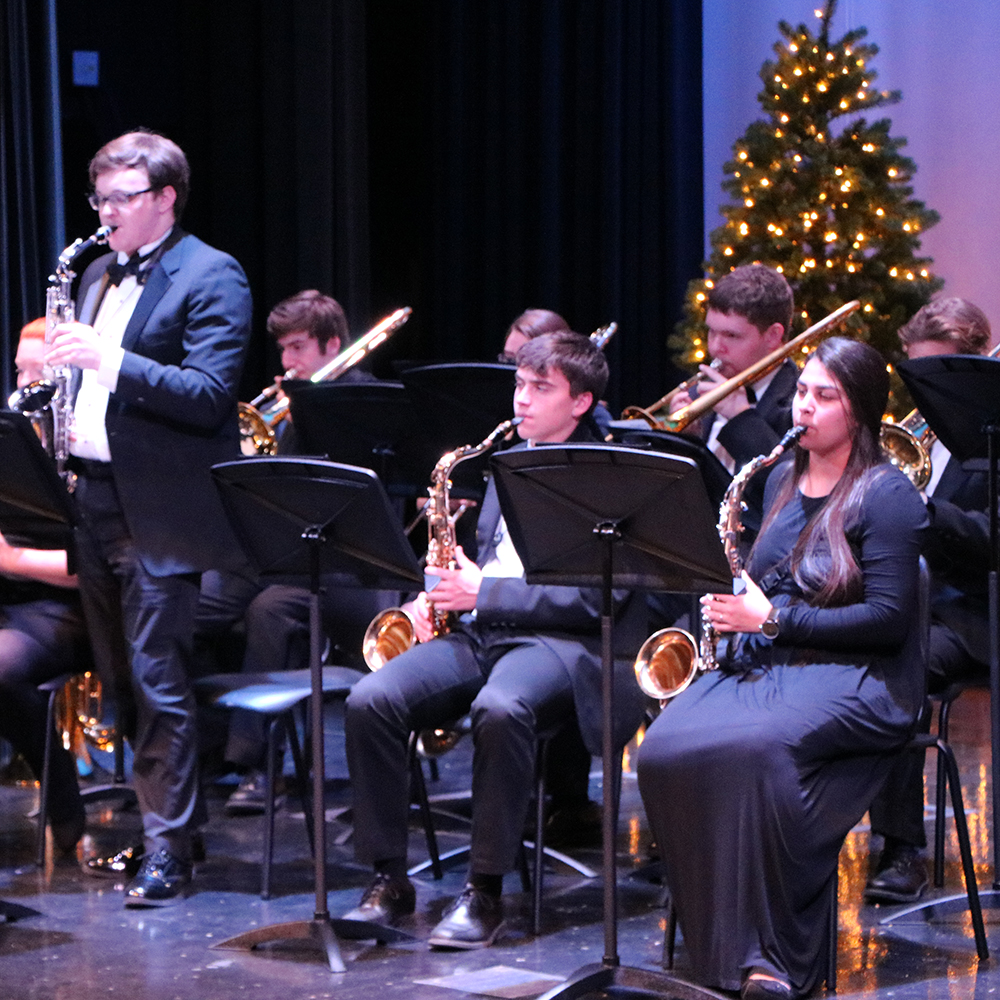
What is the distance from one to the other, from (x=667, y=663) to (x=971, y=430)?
917 mm

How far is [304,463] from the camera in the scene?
3.51 metres

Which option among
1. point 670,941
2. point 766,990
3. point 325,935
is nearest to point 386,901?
point 325,935

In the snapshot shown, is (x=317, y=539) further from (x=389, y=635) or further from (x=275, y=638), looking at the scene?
(x=275, y=638)

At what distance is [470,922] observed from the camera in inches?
148

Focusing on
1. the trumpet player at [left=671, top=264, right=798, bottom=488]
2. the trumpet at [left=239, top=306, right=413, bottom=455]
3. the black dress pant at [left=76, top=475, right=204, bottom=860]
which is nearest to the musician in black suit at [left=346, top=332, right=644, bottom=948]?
the black dress pant at [left=76, top=475, right=204, bottom=860]

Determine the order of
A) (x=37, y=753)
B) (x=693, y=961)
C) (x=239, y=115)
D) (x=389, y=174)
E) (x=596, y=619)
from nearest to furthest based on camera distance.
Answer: (x=693, y=961), (x=596, y=619), (x=37, y=753), (x=239, y=115), (x=389, y=174)

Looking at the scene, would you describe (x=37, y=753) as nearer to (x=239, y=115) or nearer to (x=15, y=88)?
(x=15, y=88)

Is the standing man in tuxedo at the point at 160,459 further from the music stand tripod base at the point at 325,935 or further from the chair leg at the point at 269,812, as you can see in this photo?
the music stand tripod base at the point at 325,935

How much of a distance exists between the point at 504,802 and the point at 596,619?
0.53 meters

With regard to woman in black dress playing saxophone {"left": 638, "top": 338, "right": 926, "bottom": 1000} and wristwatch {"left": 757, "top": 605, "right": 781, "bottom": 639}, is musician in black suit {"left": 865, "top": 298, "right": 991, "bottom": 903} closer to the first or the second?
woman in black dress playing saxophone {"left": 638, "top": 338, "right": 926, "bottom": 1000}

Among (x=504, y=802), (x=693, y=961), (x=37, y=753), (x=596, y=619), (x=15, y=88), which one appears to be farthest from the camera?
(x=15, y=88)

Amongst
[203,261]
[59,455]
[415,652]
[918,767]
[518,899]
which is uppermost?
[203,261]

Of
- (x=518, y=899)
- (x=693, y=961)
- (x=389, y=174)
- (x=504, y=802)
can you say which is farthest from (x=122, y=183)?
(x=389, y=174)

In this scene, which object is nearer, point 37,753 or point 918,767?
point 918,767
